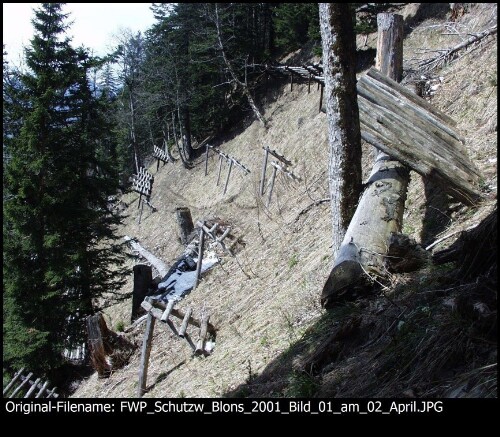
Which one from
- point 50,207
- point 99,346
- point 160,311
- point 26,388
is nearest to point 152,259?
point 50,207

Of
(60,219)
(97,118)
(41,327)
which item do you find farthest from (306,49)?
(41,327)

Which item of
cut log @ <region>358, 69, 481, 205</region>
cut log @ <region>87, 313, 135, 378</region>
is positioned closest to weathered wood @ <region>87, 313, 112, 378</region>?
cut log @ <region>87, 313, 135, 378</region>

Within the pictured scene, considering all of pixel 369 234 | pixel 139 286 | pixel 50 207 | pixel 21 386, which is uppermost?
pixel 50 207

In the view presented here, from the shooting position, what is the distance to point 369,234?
511 cm

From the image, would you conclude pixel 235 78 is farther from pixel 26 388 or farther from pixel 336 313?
pixel 336 313

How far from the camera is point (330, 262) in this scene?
7051 mm

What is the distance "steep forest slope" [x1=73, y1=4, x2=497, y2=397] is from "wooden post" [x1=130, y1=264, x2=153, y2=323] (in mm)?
3217

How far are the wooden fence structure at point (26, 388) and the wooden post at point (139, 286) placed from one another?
3.38 meters

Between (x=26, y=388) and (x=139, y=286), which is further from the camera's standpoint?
(x=139, y=286)

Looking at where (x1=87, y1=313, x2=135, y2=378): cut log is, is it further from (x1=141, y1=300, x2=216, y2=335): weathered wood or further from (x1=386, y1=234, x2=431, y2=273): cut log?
(x1=386, y1=234, x2=431, y2=273): cut log

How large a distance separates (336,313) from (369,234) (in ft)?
3.05

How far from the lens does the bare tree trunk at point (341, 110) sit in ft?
17.8

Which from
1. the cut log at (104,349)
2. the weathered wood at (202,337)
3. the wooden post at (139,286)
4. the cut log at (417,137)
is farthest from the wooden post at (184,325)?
the wooden post at (139,286)

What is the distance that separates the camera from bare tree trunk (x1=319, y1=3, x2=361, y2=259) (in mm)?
5434
